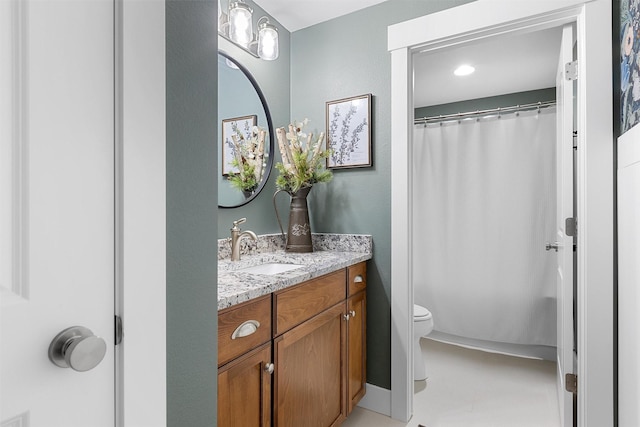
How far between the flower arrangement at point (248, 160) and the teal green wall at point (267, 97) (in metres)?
0.12

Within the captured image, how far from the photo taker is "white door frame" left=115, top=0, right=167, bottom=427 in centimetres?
57

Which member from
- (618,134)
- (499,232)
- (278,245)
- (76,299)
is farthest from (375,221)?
(76,299)

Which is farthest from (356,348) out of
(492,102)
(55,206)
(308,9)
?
(492,102)

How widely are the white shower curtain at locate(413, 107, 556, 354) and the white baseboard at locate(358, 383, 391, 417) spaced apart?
135 centimetres

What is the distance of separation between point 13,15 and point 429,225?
312cm

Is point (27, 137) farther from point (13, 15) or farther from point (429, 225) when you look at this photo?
point (429, 225)

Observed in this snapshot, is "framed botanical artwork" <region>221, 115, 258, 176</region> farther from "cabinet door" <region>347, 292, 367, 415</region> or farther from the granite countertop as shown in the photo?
"cabinet door" <region>347, 292, 367, 415</region>

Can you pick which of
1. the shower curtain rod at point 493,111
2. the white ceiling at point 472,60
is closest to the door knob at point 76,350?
the white ceiling at point 472,60

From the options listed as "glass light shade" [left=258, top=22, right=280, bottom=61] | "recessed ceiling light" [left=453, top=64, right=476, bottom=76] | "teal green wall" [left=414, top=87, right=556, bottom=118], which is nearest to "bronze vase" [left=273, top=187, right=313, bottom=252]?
"glass light shade" [left=258, top=22, right=280, bottom=61]

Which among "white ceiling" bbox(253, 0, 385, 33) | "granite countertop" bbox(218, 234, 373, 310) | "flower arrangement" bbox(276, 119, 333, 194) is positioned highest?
"white ceiling" bbox(253, 0, 385, 33)

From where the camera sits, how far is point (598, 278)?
1540 mm

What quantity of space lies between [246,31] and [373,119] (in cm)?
84

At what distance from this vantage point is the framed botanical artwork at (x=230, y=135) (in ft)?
6.39

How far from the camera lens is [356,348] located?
194 centimetres
